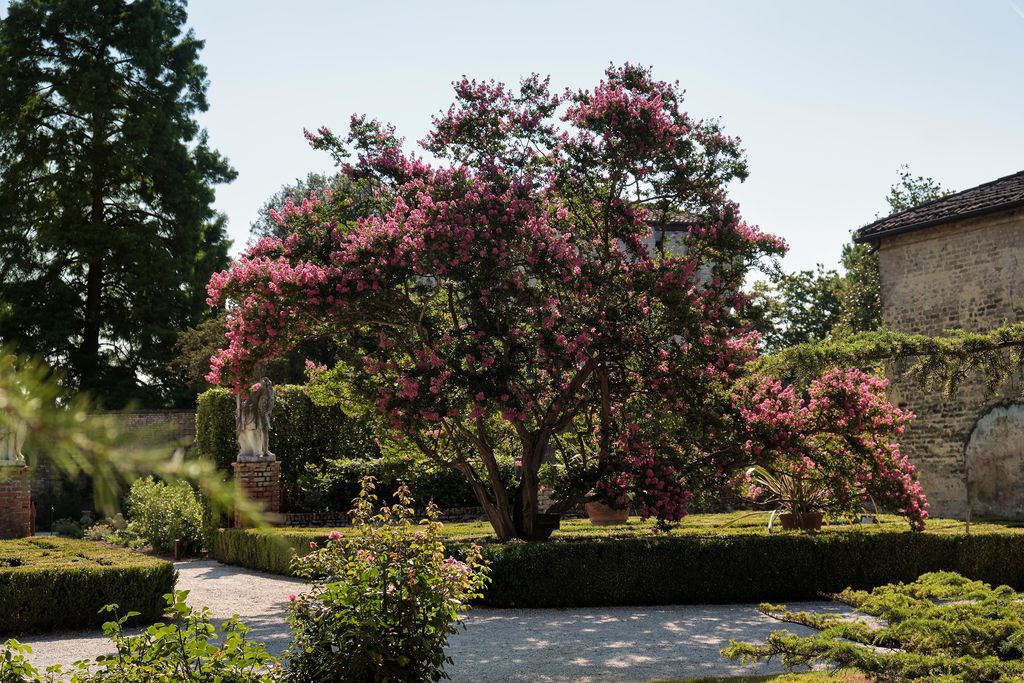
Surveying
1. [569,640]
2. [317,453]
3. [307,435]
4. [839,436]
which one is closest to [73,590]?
[569,640]

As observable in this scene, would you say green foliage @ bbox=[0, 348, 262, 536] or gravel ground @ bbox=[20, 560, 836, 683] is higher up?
green foliage @ bbox=[0, 348, 262, 536]

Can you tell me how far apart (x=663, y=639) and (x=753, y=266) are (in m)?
5.93

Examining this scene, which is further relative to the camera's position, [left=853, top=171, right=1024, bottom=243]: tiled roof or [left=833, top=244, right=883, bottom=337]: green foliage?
[left=833, top=244, right=883, bottom=337]: green foliage

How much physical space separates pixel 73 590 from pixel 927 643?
8.77 metres

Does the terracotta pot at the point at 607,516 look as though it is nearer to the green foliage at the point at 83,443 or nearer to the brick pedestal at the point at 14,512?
the brick pedestal at the point at 14,512

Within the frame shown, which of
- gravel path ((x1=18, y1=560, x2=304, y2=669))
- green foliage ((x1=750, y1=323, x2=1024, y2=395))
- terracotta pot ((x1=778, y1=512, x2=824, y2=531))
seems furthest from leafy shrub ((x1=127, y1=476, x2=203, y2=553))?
green foliage ((x1=750, y1=323, x2=1024, y2=395))

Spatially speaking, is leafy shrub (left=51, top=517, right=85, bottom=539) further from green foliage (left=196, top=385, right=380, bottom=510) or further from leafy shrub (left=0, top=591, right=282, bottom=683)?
leafy shrub (left=0, top=591, right=282, bottom=683)

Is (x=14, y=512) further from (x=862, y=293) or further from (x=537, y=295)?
(x=862, y=293)

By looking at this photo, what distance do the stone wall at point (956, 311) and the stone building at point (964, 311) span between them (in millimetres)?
21

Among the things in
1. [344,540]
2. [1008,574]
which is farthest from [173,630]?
[1008,574]

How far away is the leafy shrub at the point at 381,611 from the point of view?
6.42 metres

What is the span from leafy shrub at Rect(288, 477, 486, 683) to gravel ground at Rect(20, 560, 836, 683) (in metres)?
1.48

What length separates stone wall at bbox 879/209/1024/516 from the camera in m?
20.9

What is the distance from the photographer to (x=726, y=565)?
12.7 m
